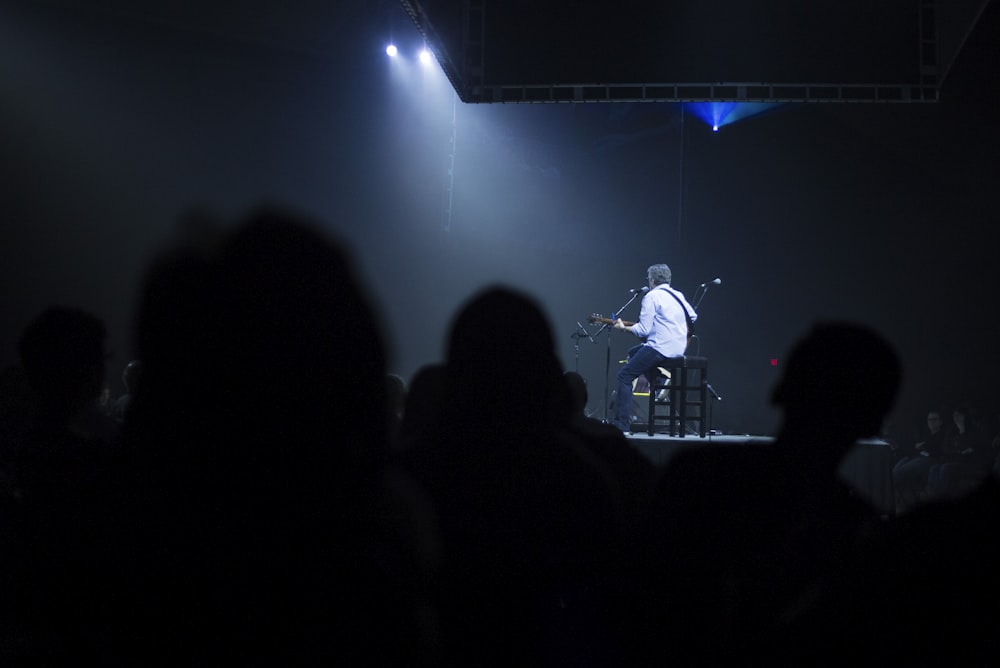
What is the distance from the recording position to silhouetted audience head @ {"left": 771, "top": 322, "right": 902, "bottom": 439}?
55.6 inches

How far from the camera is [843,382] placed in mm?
1419

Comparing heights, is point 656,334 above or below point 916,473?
above

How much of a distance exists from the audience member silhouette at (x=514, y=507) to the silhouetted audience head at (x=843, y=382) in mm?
389

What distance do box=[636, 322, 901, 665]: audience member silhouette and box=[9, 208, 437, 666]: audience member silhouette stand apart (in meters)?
0.42

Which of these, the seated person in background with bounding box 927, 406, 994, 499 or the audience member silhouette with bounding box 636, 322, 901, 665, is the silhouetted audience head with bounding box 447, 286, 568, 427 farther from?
the seated person in background with bounding box 927, 406, 994, 499

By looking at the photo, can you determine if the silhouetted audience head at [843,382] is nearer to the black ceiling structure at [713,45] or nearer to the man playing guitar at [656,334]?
the black ceiling structure at [713,45]

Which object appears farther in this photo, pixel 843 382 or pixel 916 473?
pixel 916 473

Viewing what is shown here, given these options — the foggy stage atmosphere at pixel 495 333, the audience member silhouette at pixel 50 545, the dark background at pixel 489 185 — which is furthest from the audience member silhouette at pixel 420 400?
the dark background at pixel 489 185

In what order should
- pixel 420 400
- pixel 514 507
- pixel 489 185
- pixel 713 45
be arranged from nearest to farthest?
pixel 514 507, pixel 420 400, pixel 713 45, pixel 489 185

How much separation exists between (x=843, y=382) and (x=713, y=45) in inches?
148

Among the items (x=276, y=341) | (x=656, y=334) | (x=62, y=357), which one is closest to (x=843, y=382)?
(x=276, y=341)

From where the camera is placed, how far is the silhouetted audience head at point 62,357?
1732mm

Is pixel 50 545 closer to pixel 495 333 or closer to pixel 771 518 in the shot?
pixel 495 333

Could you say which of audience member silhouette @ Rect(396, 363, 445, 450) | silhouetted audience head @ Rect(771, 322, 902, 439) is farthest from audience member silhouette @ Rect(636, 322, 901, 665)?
audience member silhouette @ Rect(396, 363, 445, 450)
